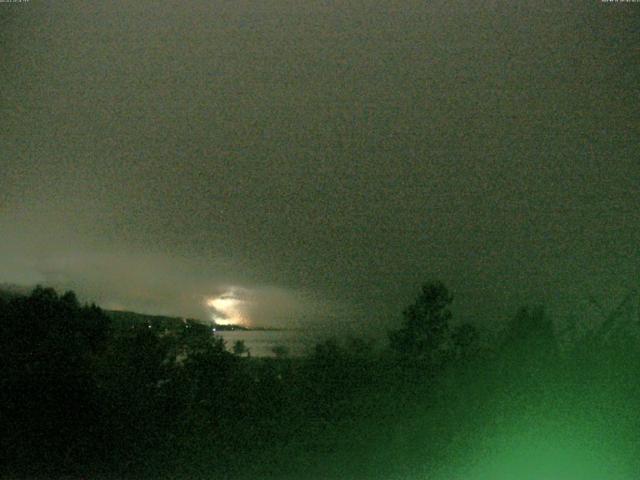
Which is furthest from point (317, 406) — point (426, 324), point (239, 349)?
point (426, 324)

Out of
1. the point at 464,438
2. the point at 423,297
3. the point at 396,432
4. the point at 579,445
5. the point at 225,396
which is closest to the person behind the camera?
the point at 579,445

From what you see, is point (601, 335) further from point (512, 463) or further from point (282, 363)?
point (282, 363)

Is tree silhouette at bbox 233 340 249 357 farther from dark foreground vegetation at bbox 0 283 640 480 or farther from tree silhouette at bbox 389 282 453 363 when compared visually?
tree silhouette at bbox 389 282 453 363

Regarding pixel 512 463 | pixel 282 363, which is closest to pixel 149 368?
pixel 282 363

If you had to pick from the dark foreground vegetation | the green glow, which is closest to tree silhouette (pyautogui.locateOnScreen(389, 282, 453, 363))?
the dark foreground vegetation

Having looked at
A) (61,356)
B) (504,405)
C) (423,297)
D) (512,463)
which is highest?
(423,297)

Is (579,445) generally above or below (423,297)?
below

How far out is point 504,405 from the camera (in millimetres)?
7477

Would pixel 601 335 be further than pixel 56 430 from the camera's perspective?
No

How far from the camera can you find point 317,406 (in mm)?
8961

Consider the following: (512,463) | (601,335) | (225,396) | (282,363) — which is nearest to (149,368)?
(225,396)

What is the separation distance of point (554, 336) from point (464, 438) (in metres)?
1.92

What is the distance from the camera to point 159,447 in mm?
8219

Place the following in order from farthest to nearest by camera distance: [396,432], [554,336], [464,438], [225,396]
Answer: [225,396] → [554,336] → [396,432] → [464,438]
